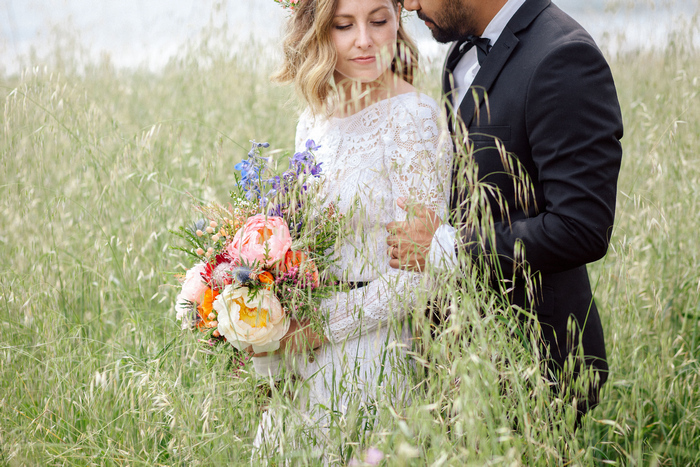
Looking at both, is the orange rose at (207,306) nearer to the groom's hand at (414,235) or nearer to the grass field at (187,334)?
the grass field at (187,334)

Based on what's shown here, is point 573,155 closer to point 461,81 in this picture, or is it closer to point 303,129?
point 461,81

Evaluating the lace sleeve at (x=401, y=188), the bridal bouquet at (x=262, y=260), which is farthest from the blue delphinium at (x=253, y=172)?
the lace sleeve at (x=401, y=188)

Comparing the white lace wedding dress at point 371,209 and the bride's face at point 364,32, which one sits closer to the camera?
the white lace wedding dress at point 371,209

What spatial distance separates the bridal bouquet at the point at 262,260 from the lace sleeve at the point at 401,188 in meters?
0.13

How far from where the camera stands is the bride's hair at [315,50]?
2.17 meters

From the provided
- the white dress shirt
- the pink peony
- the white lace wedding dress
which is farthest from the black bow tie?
the pink peony

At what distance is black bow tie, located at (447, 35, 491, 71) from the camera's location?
2.04 metres

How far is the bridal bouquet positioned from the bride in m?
0.08

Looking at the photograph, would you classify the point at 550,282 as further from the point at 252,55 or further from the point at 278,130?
the point at 252,55

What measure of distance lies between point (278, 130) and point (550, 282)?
2895mm

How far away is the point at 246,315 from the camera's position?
64.7 inches

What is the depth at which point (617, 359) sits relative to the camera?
87.3 inches

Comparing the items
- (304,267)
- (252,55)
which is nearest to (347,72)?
(304,267)

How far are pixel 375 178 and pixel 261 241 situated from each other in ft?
1.60
